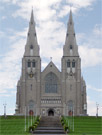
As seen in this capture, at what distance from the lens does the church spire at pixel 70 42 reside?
10369 cm

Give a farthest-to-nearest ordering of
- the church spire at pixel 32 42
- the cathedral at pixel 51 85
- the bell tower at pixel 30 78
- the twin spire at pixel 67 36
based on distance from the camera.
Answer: the twin spire at pixel 67 36
the church spire at pixel 32 42
the bell tower at pixel 30 78
the cathedral at pixel 51 85

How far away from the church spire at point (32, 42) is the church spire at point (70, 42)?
815cm

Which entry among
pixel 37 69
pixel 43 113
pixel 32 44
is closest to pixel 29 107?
pixel 43 113

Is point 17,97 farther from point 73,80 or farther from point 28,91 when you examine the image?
point 73,80

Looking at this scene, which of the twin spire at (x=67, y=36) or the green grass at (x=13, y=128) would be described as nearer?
the green grass at (x=13, y=128)

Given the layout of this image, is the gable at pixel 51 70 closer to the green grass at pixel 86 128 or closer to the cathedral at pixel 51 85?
the cathedral at pixel 51 85

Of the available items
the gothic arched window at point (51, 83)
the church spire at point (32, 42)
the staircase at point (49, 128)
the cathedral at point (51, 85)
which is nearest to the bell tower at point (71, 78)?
the cathedral at point (51, 85)

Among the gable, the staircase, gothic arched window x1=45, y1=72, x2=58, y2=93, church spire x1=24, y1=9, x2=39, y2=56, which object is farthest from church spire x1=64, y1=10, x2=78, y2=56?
the staircase

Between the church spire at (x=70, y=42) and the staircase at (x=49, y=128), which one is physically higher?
the church spire at (x=70, y=42)

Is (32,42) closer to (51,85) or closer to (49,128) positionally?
(51,85)

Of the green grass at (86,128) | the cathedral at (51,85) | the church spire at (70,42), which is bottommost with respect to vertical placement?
the green grass at (86,128)

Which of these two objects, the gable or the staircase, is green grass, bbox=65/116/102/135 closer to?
the staircase

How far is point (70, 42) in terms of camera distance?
104 metres

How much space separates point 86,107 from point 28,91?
641 inches
